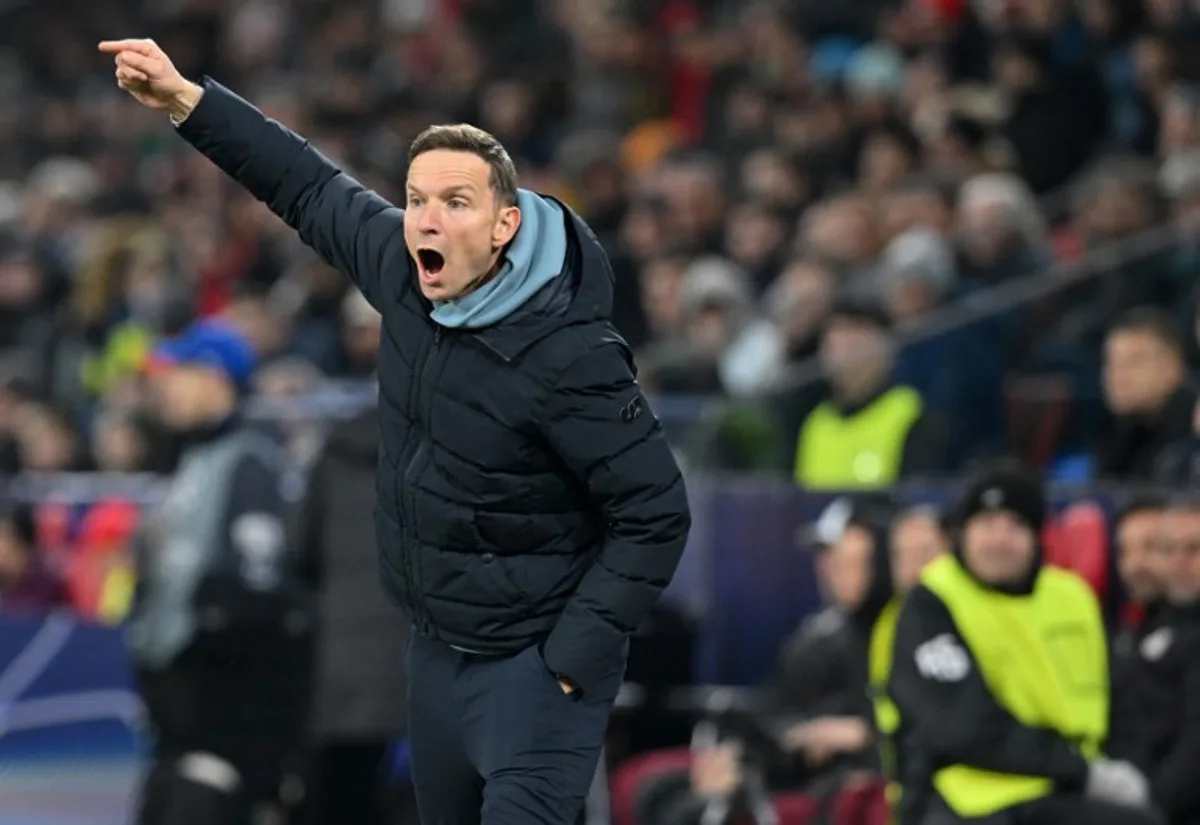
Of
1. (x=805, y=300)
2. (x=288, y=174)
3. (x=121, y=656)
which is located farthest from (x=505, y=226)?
(x=805, y=300)

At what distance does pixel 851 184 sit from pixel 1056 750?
6.32 metres

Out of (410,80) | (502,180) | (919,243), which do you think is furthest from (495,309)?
(410,80)

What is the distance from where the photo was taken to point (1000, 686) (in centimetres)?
752

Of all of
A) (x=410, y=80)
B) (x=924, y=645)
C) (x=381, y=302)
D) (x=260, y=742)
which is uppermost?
(x=410, y=80)

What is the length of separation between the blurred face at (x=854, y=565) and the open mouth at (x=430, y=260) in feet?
12.0

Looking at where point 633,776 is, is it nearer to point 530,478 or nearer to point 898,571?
point 898,571

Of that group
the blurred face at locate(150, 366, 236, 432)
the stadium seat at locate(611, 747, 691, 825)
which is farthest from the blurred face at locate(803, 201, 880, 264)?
Result: the blurred face at locate(150, 366, 236, 432)

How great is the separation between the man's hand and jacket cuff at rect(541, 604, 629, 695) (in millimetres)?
1400

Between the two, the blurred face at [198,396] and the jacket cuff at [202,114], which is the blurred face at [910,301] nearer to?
the blurred face at [198,396]

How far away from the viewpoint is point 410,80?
18031 millimetres

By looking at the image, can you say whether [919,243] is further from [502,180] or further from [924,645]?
[502,180]

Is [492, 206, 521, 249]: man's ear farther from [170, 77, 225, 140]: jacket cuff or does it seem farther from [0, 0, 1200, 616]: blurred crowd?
[0, 0, 1200, 616]: blurred crowd

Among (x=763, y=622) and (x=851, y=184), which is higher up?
(x=851, y=184)

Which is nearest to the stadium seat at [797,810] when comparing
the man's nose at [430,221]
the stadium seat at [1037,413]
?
the stadium seat at [1037,413]
